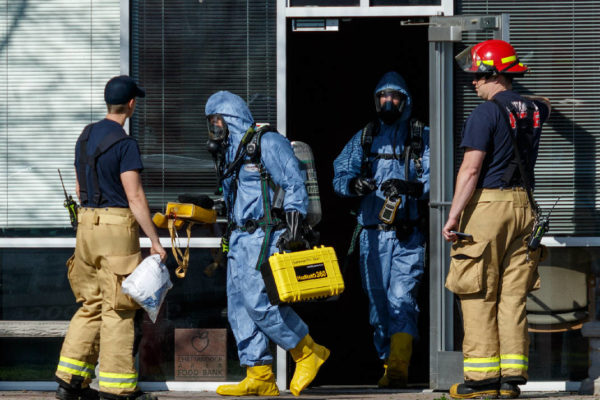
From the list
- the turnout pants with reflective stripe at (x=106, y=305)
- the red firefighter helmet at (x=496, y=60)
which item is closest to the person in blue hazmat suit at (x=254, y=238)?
the turnout pants with reflective stripe at (x=106, y=305)

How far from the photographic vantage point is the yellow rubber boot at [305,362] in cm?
696

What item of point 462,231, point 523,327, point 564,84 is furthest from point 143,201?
point 564,84

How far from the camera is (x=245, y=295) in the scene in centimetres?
700

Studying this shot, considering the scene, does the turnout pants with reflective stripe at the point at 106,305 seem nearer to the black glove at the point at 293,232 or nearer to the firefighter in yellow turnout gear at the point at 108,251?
the firefighter in yellow turnout gear at the point at 108,251

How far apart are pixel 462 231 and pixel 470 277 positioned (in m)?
0.30

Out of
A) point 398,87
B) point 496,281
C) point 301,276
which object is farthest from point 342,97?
point 496,281

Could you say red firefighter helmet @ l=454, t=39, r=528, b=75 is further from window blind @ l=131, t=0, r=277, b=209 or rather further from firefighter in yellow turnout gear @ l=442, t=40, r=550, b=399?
window blind @ l=131, t=0, r=277, b=209

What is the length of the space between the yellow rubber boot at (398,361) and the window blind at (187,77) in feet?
5.46

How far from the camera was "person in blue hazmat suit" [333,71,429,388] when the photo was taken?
25.2ft

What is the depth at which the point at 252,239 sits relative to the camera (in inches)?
274

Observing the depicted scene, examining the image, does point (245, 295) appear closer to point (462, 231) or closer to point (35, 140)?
point (462, 231)

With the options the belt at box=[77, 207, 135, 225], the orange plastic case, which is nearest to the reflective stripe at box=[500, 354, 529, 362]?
the orange plastic case

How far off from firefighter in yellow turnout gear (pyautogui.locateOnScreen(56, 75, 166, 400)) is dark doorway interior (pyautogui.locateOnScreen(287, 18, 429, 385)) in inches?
155

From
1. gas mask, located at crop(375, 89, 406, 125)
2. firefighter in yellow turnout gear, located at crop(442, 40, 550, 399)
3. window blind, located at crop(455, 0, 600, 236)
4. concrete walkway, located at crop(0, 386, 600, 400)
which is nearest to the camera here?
firefighter in yellow turnout gear, located at crop(442, 40, 550, 399)
